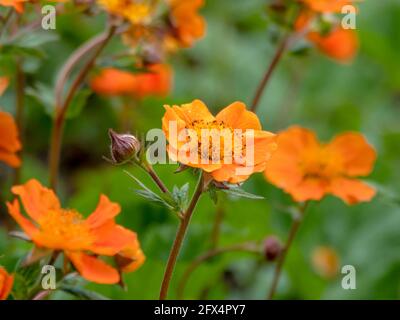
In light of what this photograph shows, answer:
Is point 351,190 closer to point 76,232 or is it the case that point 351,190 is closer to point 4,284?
point 76,232

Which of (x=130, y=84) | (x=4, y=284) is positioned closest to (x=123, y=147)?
(x=4, y=284)

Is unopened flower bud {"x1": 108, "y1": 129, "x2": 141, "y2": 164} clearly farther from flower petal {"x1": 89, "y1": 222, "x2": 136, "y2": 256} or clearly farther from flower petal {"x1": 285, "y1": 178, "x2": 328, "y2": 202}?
flower petal {"x1": 285, "y1": 178, "x2": 328, "y2": 202}

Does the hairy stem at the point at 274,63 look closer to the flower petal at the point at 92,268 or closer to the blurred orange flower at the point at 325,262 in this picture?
the flower petal at the point at 92,268

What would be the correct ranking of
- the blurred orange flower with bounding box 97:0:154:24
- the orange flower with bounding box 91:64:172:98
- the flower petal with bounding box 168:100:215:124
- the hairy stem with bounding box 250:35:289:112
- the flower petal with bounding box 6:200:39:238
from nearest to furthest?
the flower petal with bounding box 6:200:39:238 < the flower petal with bounding box 168:100:215:124 < the blurred orange flower with bounding box 97:0:154:24 < the hairy stem with bounding box 250:35:289:112 < the orange flower with bounding box 91:64:172:98

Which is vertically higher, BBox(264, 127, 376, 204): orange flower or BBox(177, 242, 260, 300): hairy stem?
BBox(264, 127, 376, 204): orange flower

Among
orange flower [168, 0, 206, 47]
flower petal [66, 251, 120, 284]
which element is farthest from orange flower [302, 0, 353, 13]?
flower petal [66, 251, 120, 284]

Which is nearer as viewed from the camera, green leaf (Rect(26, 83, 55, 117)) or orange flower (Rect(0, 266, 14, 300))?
orange flower (Rect(0, 266, 14, 300))
